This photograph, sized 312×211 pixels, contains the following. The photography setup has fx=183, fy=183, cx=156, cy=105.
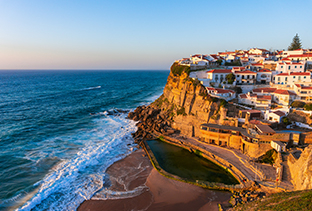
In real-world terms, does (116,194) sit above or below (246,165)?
below

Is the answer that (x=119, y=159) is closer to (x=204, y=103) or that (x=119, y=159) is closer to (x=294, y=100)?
(x=204, y=103)

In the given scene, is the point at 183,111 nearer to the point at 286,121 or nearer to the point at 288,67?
the point at 286,121

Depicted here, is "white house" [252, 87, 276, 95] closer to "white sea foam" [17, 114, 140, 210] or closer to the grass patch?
the grass patch

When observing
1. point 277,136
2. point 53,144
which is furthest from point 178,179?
point 53,144

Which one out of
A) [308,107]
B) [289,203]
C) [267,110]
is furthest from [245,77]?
[289,203]

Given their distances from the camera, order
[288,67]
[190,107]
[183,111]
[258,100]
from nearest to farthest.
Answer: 1. [258,100]
2. [190,107]
3. [183,111]
4. [288,67]

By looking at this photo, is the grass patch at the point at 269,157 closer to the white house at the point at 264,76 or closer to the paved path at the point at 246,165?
the paved path at the point at 246,165

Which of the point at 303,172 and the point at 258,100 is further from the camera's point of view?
the point at 258,100
